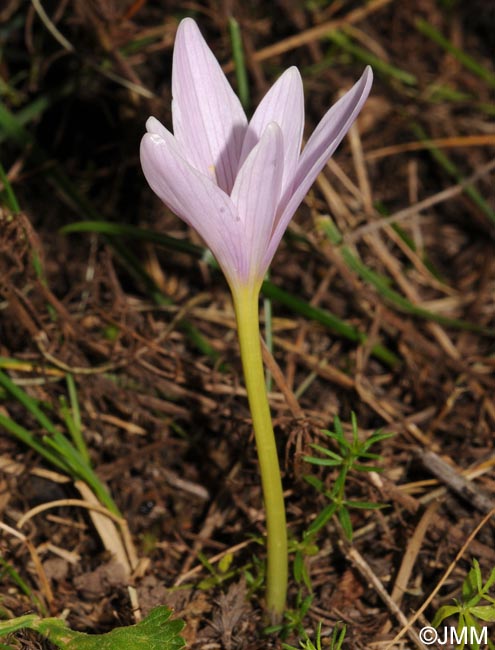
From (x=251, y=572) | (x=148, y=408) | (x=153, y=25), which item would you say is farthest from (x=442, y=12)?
(x=251, y=572)

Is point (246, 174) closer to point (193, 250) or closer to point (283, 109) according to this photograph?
point (283, 109)

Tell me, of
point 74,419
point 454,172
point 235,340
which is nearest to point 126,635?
point 74,419

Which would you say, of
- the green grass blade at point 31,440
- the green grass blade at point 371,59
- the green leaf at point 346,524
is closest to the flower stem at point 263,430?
the green leaf at point 346,524

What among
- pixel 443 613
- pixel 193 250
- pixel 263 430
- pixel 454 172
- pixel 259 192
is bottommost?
pixel 443 613

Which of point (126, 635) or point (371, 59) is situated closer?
point (126, 635)

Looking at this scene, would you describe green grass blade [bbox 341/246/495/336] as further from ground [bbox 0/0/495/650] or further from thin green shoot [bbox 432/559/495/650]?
thin green shoot [bbox 432/559/495/650]

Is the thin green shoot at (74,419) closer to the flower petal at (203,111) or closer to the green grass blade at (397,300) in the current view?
the flower petal at (203,111)

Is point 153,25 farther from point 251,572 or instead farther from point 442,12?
point 251,572
